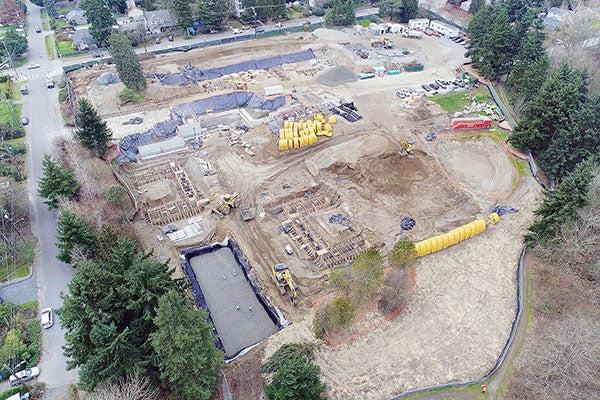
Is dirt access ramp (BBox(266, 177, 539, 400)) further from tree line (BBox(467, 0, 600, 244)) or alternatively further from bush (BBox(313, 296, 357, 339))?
tree line (BBox(467, 0, 600, 244))

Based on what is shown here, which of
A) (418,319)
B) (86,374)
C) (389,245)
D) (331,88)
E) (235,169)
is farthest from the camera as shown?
(331,88)

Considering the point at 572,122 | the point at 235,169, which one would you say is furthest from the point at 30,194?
the point at 572,122

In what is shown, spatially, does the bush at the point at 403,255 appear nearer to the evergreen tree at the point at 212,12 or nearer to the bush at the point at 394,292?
the bush at the point at 394,292

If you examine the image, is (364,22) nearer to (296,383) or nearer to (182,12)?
(182,12)

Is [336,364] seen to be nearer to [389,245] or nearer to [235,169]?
[389,245]

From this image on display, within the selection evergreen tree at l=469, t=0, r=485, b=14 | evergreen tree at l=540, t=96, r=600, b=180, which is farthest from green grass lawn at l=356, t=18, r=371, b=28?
evergreen tree at l=540, t=96, r=600, b=180

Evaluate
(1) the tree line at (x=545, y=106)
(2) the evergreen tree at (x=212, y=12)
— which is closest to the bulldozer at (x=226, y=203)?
(1) the tree line at (x=545, y=106)
